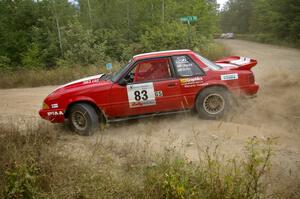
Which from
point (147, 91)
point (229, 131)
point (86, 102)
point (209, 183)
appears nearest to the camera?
point (209, 183)

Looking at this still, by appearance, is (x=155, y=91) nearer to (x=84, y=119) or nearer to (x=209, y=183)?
(x=84, y=119)

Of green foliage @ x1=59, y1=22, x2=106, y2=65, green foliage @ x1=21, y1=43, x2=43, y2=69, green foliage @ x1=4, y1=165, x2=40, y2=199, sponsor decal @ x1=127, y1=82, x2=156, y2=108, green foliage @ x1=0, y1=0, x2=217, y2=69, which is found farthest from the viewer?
green foliage @ x1=21, y1=43, x2=43, y2=69

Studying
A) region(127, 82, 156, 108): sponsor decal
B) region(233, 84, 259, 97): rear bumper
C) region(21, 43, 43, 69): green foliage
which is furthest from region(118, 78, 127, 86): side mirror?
region(21, 43, 43, 69): green foliage

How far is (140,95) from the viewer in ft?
23.7

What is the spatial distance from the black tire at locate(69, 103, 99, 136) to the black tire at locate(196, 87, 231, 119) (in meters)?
2.42

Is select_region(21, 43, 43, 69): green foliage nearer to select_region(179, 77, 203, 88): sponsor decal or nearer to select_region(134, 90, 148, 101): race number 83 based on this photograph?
select_region(134, 90, 148, 101): race number 83

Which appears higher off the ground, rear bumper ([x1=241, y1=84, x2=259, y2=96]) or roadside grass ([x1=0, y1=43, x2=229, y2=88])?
roadside grass ([x1=0, y1=43, x2=229, y2=88])

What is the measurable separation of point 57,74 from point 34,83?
115 centimetres

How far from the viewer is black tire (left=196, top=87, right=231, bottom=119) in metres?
7.38

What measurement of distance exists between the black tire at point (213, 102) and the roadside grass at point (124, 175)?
71.2 inches

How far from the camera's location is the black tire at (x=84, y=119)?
7238mm

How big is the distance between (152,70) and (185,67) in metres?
0.77

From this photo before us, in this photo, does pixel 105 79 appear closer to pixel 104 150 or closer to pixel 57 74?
pixel 104 150

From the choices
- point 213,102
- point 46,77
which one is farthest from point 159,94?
point 46,77
